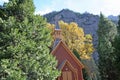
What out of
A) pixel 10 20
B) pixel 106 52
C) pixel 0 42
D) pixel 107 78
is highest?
pixel 10 20

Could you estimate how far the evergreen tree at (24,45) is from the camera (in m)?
23.0

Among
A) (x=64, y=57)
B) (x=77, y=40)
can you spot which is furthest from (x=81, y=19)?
(x=64, y=57)

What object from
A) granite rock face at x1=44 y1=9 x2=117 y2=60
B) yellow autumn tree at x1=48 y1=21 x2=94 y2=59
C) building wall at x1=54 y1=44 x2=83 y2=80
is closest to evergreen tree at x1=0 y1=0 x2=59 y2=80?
building wall at x1=54 y1=44 x2=83 y2=80

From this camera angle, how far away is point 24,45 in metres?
23.8

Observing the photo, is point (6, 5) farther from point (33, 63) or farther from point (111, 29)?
point (111, 29)

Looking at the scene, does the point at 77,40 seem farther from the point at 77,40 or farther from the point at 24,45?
the point at 24,45

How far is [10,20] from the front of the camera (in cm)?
2417

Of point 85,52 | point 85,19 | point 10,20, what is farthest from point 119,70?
point 85,19

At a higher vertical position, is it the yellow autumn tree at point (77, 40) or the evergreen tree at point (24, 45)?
the evergreen tree at point (24, 45)

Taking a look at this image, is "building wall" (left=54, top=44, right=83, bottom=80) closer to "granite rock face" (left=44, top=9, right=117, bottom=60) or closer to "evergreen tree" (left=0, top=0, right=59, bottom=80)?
"evergreen tree" (left=0, top=0, right=59, bottom=80)

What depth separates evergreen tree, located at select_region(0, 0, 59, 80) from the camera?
23.0 meters

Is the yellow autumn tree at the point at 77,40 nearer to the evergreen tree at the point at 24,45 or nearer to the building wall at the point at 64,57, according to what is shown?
the building wall at the point at 64,57

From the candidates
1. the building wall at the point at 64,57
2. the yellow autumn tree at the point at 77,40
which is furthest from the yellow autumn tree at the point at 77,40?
the building wall at the point at 64,57

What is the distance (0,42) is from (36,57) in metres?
2.91
